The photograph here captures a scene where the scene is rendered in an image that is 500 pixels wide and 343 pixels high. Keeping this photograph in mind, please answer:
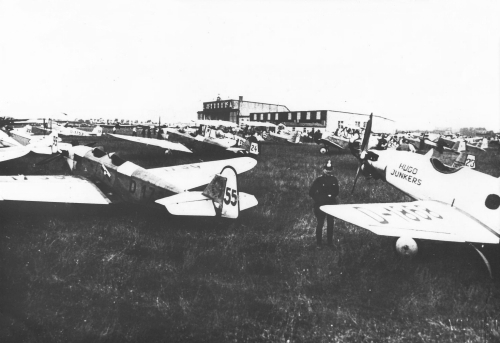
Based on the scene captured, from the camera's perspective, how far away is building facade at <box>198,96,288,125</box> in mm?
62156

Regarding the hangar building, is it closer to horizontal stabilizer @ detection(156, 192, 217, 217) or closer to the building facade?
the building facade

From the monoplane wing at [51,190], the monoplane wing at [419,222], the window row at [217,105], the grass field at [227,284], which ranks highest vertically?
the window row at [217,105]

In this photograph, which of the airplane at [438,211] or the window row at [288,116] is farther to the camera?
the window row at [288,116]

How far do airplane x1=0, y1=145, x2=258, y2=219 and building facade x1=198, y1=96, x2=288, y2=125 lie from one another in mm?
52901

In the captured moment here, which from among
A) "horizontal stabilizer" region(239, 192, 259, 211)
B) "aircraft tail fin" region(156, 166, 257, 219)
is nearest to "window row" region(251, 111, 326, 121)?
"horizontal stabilizer" region(239, 192, 259, 211)

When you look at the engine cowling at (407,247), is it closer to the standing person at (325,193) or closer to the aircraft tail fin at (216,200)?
the standing person at (325,193)

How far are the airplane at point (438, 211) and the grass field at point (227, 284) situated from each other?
62 centimetres

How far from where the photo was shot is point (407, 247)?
15.5 ft

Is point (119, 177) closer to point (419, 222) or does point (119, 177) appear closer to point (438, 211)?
point (419, 222)

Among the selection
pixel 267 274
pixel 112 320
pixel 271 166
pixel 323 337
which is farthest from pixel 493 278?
pixel 271 166

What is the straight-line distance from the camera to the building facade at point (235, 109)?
204 ft

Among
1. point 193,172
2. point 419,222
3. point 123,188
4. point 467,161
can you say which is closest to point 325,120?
point 467,161

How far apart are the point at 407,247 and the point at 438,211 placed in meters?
0.85

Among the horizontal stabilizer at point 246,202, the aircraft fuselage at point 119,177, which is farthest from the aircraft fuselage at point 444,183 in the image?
the aircraft fuselage at point 119,177
